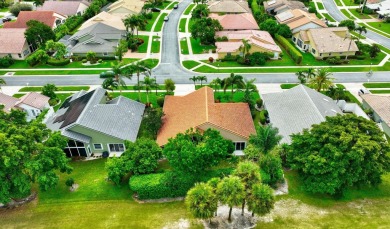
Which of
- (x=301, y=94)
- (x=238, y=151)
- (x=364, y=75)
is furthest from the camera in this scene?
(x=364, y=75)

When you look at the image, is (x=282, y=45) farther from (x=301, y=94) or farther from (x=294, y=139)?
(x=294, y=139)

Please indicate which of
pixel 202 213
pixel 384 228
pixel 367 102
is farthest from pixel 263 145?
pixel 367 102

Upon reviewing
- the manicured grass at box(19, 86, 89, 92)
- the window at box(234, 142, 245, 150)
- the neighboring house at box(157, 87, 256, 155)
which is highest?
the manicured grass at box(19, 86, 89, 92)

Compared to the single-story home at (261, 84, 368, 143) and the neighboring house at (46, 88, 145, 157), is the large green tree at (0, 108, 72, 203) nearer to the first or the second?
the neighboring house at (46, 88, 145, 157)

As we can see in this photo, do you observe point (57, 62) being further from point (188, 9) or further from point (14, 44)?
point (188, 9)

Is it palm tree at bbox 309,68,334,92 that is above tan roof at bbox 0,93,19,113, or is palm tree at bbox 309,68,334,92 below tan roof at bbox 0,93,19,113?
above

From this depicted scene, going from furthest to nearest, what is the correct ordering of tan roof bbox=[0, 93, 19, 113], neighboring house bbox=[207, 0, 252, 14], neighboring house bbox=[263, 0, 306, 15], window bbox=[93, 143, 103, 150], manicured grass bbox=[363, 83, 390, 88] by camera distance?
neighboring house bbox=[207, 0, 252, 14] → neighboring house bbox=[263, 0, 306, 15] → manicured grass bbox=[363, 83, 390, 88] → tan roof bbox=[0, 93, 19, 113] → window bbox=[93, 143, 103, 150]

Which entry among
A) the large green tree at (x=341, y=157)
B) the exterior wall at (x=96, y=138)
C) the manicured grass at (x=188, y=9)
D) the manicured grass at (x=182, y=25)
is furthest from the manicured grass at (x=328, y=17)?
the exterior wall at (x=96, y=138)

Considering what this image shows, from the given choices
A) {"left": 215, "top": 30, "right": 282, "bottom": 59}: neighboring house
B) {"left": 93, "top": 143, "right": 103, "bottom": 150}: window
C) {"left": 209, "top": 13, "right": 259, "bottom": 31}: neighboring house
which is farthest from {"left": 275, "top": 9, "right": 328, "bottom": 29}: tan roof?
{"left": 93, "top": 143, "right": 103, "bottom": 150}: window
